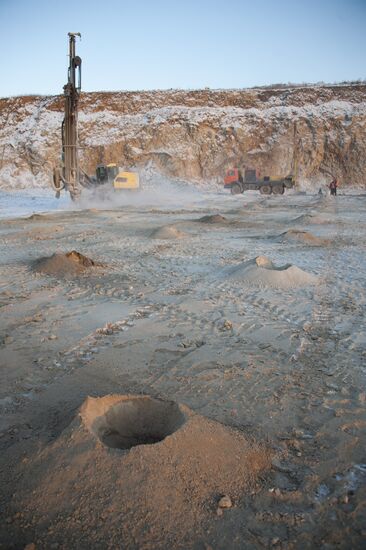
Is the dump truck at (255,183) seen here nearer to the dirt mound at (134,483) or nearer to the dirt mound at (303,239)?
the dirt mound at (303,239)

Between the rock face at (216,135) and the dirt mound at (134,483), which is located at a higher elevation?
the rock face at (216,135)

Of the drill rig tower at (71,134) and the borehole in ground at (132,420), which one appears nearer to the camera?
the borehole in ground at (132,420)

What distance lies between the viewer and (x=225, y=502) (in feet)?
6.95

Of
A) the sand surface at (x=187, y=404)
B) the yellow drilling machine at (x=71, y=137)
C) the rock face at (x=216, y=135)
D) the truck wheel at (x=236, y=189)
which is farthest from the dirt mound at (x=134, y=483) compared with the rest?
the rock face at (x=216, y=135)

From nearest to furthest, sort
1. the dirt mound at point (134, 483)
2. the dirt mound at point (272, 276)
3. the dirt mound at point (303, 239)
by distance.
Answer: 1. the dirt mound at point (134, 483)
2. the dirt mound at point (272, 276)
3. the dirt mound at point (303, 239)

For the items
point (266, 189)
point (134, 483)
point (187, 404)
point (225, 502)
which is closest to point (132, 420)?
point (187, 404)

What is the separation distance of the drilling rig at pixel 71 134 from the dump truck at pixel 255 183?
12.5m

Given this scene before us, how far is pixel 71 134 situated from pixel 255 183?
46.4 feet

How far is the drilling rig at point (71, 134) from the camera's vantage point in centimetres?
1800

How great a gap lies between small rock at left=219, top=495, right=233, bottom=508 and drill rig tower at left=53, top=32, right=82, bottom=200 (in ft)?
A: 60.1

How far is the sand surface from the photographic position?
203 cm

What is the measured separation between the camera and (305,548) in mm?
1919

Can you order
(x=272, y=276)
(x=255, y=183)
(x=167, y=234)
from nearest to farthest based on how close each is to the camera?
(x=272, y=276) < (x=167, y=234) < (x=255, y=183)

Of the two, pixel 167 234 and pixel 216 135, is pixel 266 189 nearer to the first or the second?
pixel 216 135
